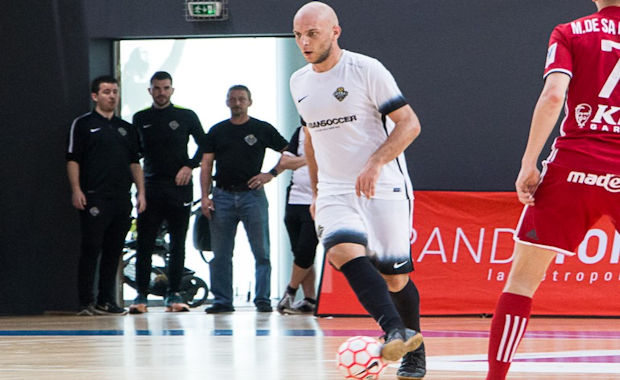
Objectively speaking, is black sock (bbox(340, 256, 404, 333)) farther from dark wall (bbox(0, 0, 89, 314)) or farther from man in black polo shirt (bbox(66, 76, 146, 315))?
dark wall (bbox(0, 0, 89, 314))

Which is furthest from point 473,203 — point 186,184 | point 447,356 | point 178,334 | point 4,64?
point 4,64

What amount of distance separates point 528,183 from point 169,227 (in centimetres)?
709

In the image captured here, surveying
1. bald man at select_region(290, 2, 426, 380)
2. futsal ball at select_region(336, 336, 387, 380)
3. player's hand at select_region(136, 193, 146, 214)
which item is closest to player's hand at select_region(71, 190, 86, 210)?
player's hand at select_region(136, 193, 146, 214)

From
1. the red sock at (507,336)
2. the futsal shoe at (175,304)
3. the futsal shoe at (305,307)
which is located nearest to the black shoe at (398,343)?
the red sock at (507,336)

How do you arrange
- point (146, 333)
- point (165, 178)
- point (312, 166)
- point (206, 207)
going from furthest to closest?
point (165, 178), point (206, 207), point (146, 333), point (312, 166)

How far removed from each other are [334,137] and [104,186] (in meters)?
5.78

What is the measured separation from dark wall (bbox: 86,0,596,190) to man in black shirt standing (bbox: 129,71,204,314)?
1287 millimetres

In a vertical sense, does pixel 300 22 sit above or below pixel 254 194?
above

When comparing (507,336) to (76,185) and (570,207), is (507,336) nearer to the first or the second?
(570,207)

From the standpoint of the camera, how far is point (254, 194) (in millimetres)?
10406

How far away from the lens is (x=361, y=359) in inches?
176

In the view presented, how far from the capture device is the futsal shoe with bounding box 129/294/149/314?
34.1ft

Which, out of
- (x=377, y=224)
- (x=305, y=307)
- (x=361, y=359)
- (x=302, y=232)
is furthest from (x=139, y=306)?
(x=361, y=359)

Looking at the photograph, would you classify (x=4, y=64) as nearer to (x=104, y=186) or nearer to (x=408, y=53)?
(x=104, y=186)
